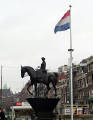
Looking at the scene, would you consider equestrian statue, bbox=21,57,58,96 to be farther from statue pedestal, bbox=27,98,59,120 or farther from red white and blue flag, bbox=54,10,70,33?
red white and blue flag, bbox=54,10,70,33

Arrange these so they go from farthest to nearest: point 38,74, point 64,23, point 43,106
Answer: point 64,23 → point 38,74 → point 43,106

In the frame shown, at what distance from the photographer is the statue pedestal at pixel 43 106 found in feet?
73.0

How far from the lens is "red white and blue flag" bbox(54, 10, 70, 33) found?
3125cm

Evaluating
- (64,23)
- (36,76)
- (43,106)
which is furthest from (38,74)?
(64,23)

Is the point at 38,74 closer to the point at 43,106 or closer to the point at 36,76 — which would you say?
the point at 36,76

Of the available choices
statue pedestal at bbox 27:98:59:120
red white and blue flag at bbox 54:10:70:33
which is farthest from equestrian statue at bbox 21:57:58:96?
red white and blue flag at bbox 54:10:70:33

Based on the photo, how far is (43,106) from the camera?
2244 cm

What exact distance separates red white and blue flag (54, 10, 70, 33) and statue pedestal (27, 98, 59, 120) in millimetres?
10201

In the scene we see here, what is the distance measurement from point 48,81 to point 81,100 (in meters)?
78.1

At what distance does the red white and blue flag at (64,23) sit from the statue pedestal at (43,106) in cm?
1020

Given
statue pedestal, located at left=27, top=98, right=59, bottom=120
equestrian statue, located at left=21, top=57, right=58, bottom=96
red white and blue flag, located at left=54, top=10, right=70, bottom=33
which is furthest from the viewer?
red white and blue flag, located at left=54, top=10, right=70, bottom=33

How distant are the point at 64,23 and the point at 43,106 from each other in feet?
37.3

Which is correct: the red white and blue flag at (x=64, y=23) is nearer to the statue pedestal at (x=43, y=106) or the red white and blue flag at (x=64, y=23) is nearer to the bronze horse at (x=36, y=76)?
the bronze horse at (x=36, y=76)

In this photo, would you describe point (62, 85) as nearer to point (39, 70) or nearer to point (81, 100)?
point (81, 100)
